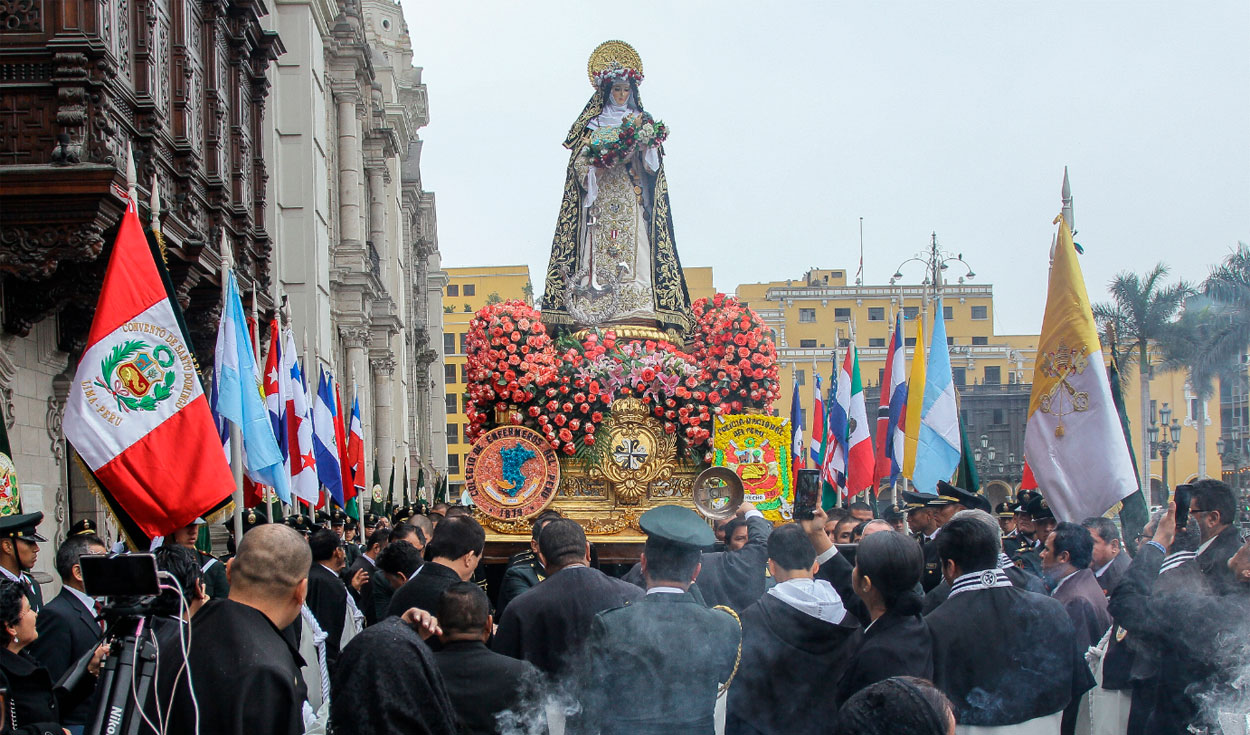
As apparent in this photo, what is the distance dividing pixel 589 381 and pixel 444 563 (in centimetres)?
658

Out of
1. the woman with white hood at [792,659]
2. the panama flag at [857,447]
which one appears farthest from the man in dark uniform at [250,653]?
the panama flag at [857,447]

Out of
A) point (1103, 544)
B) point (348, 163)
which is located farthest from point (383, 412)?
point (1103, 544)

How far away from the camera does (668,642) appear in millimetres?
5074

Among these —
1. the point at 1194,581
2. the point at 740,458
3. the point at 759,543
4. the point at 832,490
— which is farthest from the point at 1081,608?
the point at 832,490

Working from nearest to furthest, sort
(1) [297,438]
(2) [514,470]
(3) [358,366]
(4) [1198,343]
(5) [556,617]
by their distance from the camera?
(5) [556,617], (4) [1198,343], (2) [514,470], (1) [297,438], (3) [358,366]

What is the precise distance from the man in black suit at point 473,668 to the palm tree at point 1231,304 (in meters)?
4.17

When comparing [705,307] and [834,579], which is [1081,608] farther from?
[705,307]

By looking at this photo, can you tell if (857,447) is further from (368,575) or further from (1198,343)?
(368,575)

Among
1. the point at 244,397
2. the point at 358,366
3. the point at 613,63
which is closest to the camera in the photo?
the point at 244,397

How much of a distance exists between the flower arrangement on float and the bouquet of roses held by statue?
6.74ft

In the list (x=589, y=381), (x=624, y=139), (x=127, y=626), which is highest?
(x=624, y=139)

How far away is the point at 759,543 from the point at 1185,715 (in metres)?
2.58

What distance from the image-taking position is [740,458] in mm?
12523

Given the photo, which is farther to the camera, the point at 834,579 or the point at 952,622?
the point at 834,579
